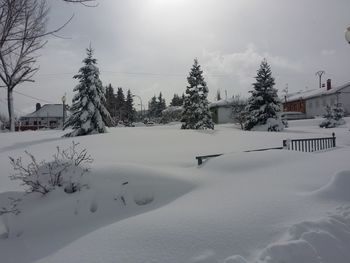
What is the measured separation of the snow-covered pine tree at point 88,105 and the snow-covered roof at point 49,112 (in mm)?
61180

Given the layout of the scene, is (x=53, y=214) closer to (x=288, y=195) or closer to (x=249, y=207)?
(x=249, y=207)

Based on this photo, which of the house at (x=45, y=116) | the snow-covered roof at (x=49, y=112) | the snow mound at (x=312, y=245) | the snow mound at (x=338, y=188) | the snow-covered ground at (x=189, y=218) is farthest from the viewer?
the snow-covered roof at (x=49, y=112)

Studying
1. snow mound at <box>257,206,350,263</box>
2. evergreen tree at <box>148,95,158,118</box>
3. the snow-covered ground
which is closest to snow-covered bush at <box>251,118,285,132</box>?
the snow-covered ground

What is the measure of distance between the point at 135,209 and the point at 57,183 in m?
1.61

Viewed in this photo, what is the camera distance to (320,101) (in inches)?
2350

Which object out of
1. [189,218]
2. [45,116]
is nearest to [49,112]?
[45,116]

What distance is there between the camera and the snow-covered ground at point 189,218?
152 inches

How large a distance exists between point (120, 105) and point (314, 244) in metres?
86.7

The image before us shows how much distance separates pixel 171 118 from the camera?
3322 inches

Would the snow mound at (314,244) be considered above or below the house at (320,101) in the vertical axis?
below

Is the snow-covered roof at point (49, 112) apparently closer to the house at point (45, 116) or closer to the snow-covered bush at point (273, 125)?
the house at point (45, 116)

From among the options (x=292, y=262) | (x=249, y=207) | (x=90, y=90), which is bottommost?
(x=292, y=262)

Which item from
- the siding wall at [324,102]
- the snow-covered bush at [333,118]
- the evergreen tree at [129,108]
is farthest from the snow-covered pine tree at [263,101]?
the evergreen tree at [129,108]

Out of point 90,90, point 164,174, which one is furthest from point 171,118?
point 164,174
